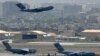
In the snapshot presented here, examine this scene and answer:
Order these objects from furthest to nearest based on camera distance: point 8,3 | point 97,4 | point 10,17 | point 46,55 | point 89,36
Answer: point 97,4 → point 8,3 → point 10,17 → point 89,36 → point 46,55

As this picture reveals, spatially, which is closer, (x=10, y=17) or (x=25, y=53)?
(x=25, y=53)

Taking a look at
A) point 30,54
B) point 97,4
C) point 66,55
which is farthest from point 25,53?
point 97,4

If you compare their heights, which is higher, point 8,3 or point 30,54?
point 30,54

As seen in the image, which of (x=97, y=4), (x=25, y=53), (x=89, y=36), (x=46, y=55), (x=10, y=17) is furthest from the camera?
(x=97, y=4)

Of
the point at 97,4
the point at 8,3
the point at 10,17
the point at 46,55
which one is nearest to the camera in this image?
the point at 46,55

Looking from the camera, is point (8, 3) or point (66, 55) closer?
point (66, 55)

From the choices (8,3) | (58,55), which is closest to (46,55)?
(58,55)

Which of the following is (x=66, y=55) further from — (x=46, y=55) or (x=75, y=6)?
(x=75, y=6)

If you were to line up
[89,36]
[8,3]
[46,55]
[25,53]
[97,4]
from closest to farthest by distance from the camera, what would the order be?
[46,55], [25,53], [89,36], [8,3], [97,4]

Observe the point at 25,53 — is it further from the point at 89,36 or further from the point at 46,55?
the point at 89,36
